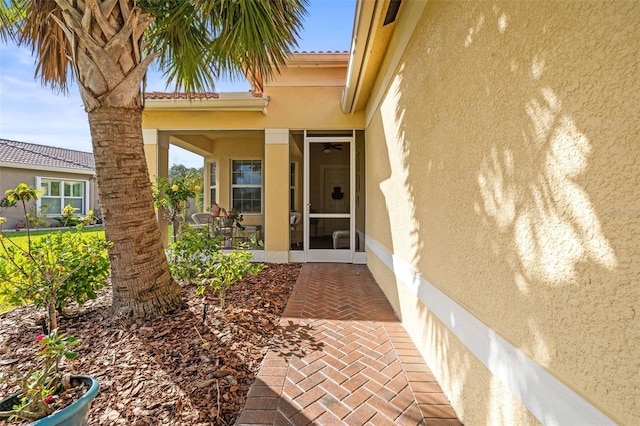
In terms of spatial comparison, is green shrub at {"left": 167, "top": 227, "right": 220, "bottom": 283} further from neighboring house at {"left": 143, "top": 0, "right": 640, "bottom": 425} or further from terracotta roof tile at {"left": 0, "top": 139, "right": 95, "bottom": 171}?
terracotta roof tile at {"left": 0, "top": 139, "right": 95, "bottom": 171}

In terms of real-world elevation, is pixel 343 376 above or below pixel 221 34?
below

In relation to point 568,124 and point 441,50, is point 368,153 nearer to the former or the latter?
point 441,50

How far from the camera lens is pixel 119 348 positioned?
2883 millimetres

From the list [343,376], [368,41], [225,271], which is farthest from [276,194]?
[343,376]

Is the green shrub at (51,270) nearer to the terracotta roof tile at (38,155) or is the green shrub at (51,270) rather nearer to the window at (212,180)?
the window at (212,180)

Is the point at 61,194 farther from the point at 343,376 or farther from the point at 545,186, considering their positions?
the point at 545,186

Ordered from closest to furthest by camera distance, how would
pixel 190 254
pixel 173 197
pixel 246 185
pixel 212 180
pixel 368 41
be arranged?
pixel 368 41 → pixel 190 254 → pixel 173 197 → pixel 246 185 → pixel 212 180

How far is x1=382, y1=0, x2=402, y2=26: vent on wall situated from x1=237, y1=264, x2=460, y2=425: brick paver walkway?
4108mm

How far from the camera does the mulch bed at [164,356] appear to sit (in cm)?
214

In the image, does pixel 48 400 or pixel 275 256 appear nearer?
pixel 48 400

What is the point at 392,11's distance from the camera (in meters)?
3.81

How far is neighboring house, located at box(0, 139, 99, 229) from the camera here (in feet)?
49.9

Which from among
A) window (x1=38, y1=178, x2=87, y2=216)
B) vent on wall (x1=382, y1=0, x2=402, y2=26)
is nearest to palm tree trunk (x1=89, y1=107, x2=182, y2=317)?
vent on wall (x1=382, y1=0, x2=402, y2=26)

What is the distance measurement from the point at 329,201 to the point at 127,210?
7.42 m
